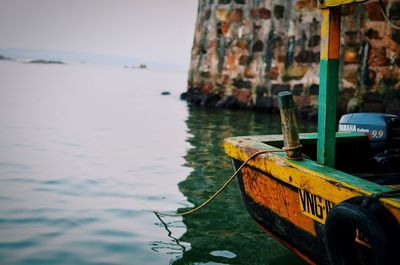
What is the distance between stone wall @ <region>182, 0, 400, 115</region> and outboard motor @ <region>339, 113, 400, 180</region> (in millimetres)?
6400

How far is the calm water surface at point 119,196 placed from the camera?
3723 millimetres

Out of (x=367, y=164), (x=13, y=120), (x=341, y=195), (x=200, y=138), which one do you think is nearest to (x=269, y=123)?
(x=200, y=138)

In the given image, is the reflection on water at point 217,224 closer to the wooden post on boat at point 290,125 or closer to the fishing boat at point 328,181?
the fishing boat at point 328,181

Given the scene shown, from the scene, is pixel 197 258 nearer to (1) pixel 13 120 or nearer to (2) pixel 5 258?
(2) pixel 5 258

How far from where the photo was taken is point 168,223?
439 cm

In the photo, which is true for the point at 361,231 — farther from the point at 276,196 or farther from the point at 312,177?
the point at 276,196

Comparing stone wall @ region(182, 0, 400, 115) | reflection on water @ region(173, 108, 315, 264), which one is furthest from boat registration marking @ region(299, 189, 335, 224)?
stone wall @ region(182, 0, 400, 115)

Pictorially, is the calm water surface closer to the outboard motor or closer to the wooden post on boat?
the wooden post on boat

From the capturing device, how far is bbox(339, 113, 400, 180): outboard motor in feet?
13.2

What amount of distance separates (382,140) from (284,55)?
871 centimetres

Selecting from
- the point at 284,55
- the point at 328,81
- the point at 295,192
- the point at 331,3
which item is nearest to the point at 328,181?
the point at 295,192

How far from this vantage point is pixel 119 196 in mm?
5133

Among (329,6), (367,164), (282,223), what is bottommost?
(282,223)

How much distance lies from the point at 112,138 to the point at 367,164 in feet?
18.0
